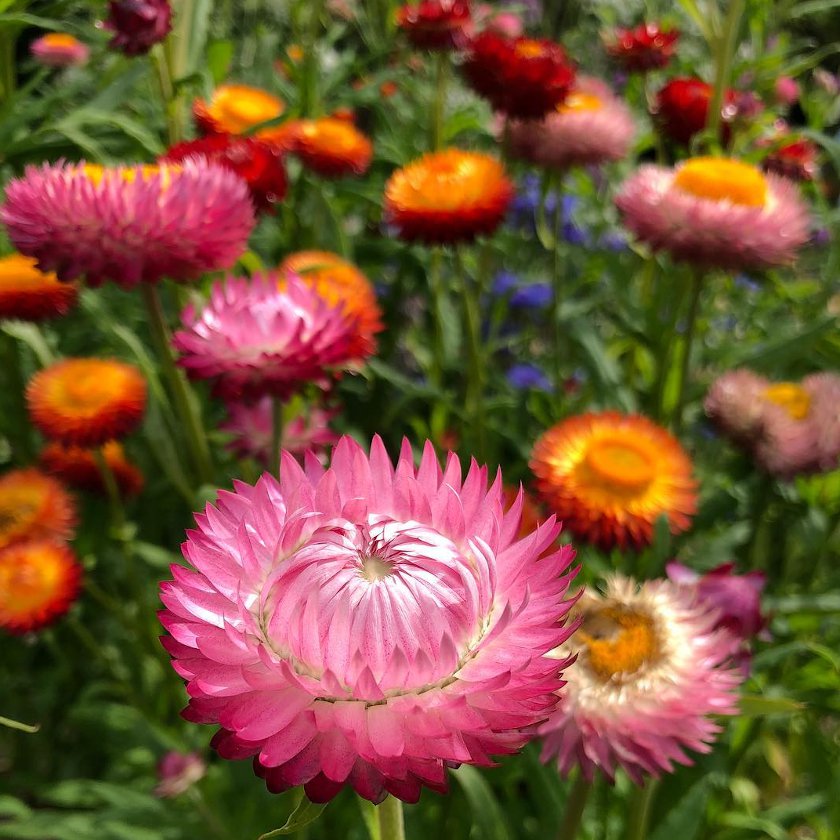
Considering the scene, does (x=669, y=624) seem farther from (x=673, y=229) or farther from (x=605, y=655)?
(x=673, y=229)

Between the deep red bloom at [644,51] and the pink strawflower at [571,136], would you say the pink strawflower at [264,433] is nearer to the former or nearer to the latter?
the pink strawflower at [571,136]

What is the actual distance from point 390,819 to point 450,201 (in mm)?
944

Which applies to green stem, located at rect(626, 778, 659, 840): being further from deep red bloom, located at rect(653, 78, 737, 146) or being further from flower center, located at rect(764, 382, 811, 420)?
deep red bloom, located at rect(653, 78, 737, 146)

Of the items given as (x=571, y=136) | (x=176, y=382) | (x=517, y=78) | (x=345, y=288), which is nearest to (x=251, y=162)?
(x=345, y=288)

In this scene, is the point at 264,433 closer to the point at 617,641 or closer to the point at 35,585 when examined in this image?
the point at 35,585

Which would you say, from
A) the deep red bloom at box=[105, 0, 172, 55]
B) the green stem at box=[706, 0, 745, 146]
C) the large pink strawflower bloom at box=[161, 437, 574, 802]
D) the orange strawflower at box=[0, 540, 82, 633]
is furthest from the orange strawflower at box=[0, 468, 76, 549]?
the green stem at box=[706, 0, 745, 146]

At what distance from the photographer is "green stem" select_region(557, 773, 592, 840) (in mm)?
691

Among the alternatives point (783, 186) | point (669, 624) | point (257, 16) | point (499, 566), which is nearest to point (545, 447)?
point (669, 624)

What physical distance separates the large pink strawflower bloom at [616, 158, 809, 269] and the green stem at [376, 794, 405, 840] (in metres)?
0.91

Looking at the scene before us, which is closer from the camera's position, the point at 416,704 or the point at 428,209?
the point at 416,704

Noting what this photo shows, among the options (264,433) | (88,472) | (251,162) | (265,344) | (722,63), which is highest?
(722,63)

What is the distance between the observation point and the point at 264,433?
115cm

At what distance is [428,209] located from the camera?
1237 mm

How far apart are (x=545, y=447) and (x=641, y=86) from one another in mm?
1344
